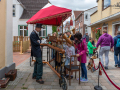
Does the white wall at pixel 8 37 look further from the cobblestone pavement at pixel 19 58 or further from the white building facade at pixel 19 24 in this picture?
the white building facade at pixel 19 24

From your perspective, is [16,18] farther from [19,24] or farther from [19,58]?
[19,58]

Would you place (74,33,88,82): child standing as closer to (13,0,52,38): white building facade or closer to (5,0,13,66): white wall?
(5,0,13,66): white wall

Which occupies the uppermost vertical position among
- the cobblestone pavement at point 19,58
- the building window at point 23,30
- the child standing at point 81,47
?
the building window at point 23,30

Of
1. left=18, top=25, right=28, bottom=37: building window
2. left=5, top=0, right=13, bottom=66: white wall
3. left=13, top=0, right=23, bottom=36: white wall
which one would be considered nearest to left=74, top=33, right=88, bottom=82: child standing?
left=5, top=0, right=13, bottom=66: white wall

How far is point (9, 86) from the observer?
387 centimetres

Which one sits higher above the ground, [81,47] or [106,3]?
[106,3]

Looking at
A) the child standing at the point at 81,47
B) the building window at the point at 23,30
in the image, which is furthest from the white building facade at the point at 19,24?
the child standing at the point at 81,47

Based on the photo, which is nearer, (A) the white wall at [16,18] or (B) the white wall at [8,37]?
(B) the white wall at [8,37]

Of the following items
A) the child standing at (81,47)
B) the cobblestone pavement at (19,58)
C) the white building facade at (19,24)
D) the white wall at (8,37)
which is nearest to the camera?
the child standing at (81,47)

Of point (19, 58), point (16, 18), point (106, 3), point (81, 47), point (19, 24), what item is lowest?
point (19, 58)

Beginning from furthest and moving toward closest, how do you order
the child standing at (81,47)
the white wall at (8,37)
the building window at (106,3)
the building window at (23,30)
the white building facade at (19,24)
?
the building window at (23,30), the white building facade at (19,24), the building window at (106,3), the white wall at (8,37), the child standing at (81,47)

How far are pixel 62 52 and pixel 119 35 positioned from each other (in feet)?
13.4

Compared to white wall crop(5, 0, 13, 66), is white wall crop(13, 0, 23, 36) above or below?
above

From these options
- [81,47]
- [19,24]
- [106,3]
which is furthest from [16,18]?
[81,47]
